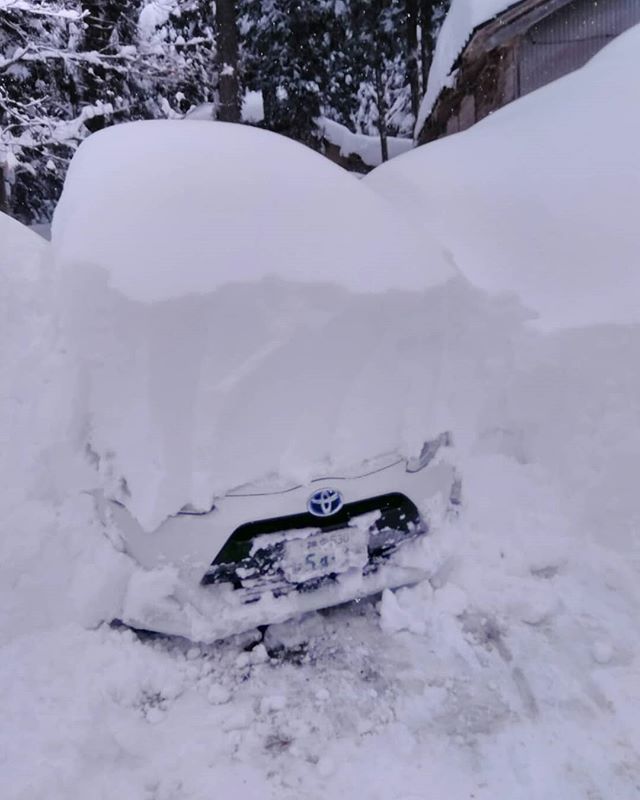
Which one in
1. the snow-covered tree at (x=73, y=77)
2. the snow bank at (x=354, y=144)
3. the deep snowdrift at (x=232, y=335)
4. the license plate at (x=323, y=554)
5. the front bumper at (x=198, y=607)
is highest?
the snow bank at (x=354, y=144)

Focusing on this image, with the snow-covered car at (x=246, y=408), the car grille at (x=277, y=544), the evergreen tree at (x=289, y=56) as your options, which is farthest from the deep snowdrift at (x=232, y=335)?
the evergreen tree at (x=289, y=56)

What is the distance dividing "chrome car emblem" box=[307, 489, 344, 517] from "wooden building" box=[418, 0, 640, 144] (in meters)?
9.20

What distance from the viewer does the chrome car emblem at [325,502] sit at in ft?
8.06

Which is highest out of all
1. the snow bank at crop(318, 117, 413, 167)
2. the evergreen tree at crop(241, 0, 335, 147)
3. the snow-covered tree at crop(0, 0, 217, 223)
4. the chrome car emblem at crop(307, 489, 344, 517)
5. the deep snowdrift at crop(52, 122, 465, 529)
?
the evergreen tree at crop(241, 0, 335, 147)

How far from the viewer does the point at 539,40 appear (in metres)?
10.3

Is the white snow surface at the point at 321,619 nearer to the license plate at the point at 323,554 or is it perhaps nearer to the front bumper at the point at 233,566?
the front bumper at the point at 233,566

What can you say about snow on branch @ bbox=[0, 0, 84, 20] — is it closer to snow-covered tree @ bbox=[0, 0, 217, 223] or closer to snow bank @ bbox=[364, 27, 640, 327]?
snow-covered tree @ bbox=[0, 0, 217, 223]

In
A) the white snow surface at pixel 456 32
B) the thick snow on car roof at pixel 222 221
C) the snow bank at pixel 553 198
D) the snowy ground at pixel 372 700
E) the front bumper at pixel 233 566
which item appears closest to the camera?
the snowy ground at pixel 372 700

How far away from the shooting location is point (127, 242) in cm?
273

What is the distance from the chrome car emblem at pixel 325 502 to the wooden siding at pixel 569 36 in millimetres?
10131

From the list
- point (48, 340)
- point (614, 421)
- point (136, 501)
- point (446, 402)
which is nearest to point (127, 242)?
point (48, 340)

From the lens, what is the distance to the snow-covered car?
2426 millimetres

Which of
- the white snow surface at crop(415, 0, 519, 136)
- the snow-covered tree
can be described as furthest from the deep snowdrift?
the white snow surface at crop(415, 0, 519, 136)

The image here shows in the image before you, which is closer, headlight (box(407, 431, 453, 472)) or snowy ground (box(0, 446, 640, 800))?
snowy ground (box(0, 446, 640, 800))
